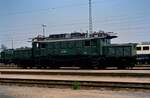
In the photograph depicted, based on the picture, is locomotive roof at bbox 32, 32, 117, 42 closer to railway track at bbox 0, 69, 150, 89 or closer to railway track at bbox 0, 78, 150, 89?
railway track at bbox 0, 69, 150, 89

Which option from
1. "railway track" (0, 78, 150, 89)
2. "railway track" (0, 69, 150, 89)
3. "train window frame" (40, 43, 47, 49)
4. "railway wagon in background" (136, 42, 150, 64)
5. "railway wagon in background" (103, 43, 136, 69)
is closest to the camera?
"railway track" (0, 78, 150, 89)

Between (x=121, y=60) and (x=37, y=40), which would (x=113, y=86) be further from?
(x=37, y=40)

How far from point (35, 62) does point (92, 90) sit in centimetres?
2405

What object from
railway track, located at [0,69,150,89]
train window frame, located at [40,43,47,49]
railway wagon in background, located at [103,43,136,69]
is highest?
train window frame, located at [40,43,47,49]

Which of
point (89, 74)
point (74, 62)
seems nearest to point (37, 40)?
point (74, 62)

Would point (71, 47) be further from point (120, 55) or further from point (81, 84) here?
point (81, 84)

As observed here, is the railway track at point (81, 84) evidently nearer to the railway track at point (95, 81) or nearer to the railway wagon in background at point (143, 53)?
the railway track at point (95, 81)

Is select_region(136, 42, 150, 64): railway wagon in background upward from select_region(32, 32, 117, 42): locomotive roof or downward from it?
downward

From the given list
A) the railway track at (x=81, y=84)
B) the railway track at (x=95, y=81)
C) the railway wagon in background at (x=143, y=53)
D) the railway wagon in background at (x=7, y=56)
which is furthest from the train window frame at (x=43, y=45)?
the railway track at (x=81, y=84)

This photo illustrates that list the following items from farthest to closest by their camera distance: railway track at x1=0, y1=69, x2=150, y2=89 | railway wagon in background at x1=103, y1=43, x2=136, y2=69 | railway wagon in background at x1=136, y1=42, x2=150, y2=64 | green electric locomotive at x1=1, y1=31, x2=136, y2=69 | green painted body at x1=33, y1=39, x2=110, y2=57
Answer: railway wagon in background at x1=136, y1=42, x2=150, y2=64 → green painted body at x1=33, y1=39, x2=110, y2=57 → green electric locomotive at x1=1, y1=31, x2=136, y2=69 → railway wagon in background at x1=103, y1=43, x2=136, y2=69 → railway track at x1=0, y1=69, x2=150, y2=89

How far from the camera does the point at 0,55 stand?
51.0 metres

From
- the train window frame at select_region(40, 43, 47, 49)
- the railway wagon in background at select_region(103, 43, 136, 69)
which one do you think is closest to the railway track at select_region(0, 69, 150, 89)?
the railway wagon in background at select_region(103, 43, 136, 69)

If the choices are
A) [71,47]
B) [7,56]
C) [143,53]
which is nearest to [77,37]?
[71,47]

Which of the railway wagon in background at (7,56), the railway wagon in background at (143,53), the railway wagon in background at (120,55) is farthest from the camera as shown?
the railway wagon in background at (7,56)
